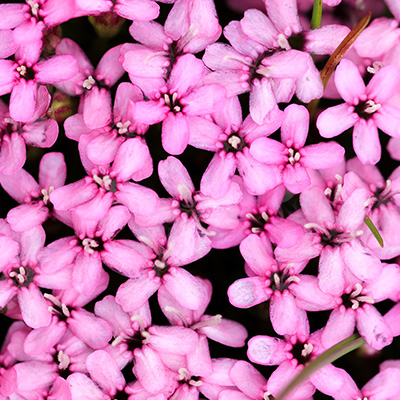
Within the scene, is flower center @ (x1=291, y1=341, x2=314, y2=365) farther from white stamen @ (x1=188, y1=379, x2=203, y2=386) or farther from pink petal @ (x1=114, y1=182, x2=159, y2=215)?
pink petal @ (x1=114, y1=182, x2=159, y2=215)

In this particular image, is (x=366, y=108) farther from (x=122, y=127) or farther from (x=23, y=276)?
(x=23, y=276)

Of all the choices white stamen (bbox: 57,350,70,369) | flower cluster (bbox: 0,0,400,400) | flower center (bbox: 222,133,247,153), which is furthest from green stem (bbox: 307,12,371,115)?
white stamen (bbox: 57,350,70,369)

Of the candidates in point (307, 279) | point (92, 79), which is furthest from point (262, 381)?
point (92, 79)

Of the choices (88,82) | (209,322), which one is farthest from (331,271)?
(88,82)

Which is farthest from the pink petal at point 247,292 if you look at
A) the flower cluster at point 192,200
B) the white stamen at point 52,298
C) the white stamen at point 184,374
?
the white stamen at point 52,298

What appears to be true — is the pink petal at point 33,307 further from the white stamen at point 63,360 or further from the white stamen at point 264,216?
the white stamen at point 264,216
